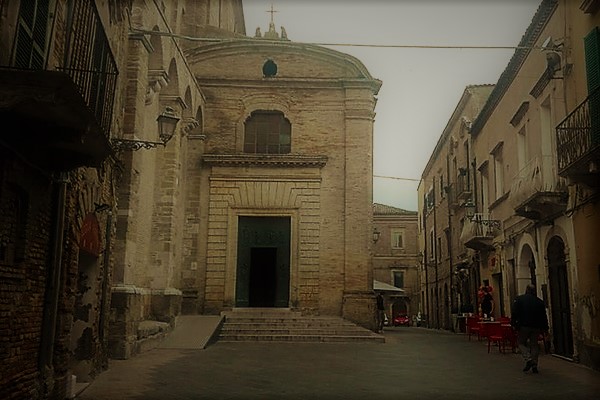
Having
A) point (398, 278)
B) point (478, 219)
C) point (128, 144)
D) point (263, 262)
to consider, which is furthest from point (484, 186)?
point (398, 278)

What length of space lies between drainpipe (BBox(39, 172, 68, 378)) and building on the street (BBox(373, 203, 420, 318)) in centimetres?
4113

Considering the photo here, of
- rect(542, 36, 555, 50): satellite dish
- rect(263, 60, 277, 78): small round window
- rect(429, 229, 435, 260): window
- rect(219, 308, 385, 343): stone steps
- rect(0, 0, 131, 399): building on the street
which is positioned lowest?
rect(219, 308, 385, 343): stone steps

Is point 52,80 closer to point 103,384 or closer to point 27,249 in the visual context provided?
point 27,249

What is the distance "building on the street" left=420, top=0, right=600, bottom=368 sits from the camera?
10922 millimetres

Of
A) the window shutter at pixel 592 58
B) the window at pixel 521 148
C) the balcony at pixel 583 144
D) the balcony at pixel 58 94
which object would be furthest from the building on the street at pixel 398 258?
the balcony at pixel 58 94

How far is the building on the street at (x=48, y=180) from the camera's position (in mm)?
5309

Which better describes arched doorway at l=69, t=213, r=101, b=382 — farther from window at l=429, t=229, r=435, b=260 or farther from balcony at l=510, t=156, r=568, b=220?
window at l=429, t=229, r=435, b=260

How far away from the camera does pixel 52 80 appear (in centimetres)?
476

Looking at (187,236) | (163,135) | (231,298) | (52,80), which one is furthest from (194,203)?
(52,80)

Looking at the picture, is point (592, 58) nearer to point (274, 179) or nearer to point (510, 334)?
point (510, 334)

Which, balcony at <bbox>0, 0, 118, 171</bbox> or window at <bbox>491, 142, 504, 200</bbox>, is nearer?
balcony at <bbox>0, 0, 118, 171</bbox>

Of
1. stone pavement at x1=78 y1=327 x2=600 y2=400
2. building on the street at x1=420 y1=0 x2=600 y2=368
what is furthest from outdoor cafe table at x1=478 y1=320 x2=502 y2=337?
building on the street at x1=420 y1=0 x2=600 y2=368

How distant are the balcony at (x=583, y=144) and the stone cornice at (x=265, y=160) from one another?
380 inches

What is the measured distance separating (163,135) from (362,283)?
10.7m
